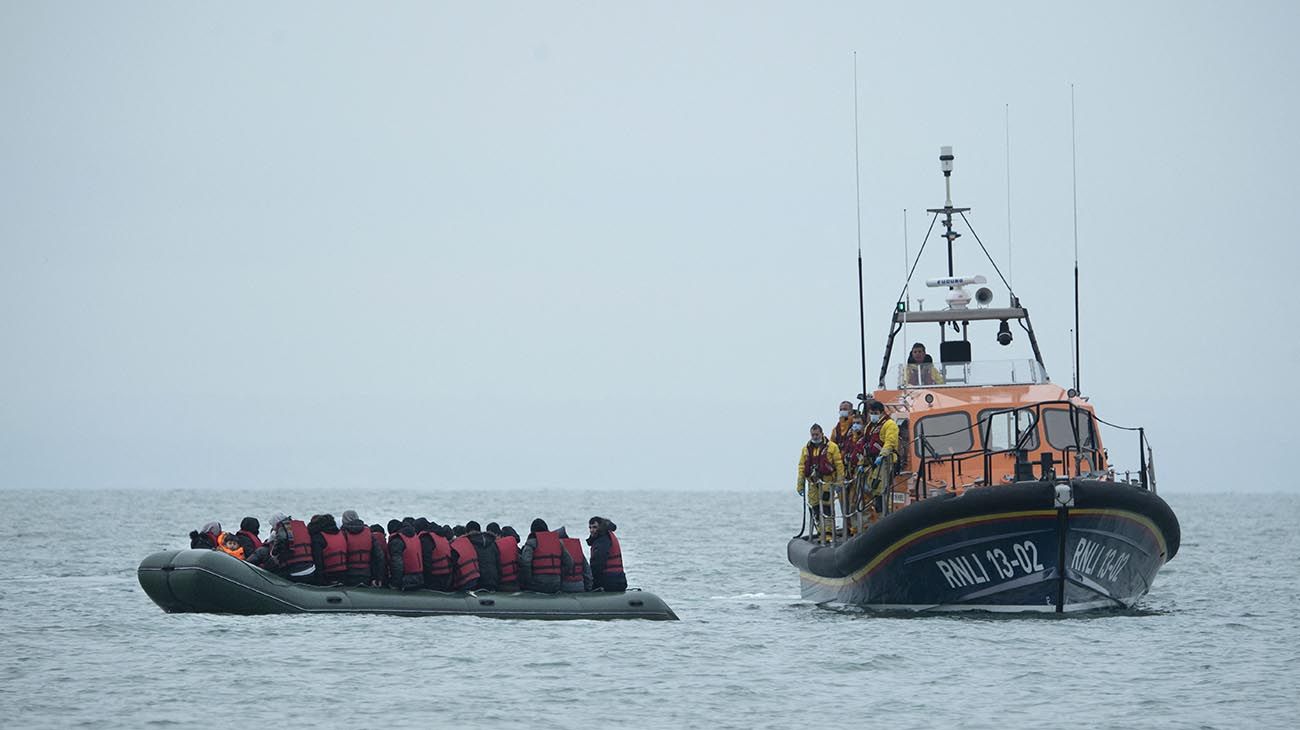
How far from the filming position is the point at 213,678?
18688 mm

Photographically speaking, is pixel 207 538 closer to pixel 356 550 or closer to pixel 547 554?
pixel 356 550

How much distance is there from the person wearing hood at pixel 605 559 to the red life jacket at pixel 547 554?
1.89ft

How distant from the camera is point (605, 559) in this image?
23.2 m

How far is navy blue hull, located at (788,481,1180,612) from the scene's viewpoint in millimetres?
20594

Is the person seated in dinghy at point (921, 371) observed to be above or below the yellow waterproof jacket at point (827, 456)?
above

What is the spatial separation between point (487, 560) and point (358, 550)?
1.64 metres

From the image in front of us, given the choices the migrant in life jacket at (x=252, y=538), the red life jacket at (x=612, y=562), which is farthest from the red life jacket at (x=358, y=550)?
the red life jacket at (x=612, y=562)

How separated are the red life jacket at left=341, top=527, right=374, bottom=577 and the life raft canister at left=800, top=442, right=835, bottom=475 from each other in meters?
5.92

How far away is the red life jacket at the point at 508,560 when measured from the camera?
22.8 m

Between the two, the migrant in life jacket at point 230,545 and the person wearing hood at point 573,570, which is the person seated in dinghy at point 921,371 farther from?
the migrant in life jacket at point 230,545

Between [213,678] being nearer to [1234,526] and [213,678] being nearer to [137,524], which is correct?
[137,524]

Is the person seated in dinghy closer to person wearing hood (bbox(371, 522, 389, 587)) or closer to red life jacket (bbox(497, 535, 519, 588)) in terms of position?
red life jacket (bbox(497, 535, 519, 588))

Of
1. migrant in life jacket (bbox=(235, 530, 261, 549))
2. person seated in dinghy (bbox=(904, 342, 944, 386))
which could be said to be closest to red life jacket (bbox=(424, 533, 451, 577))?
migrant in life jacket (bbox=(235, 530, 261, 549))

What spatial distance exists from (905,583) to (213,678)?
823cm
